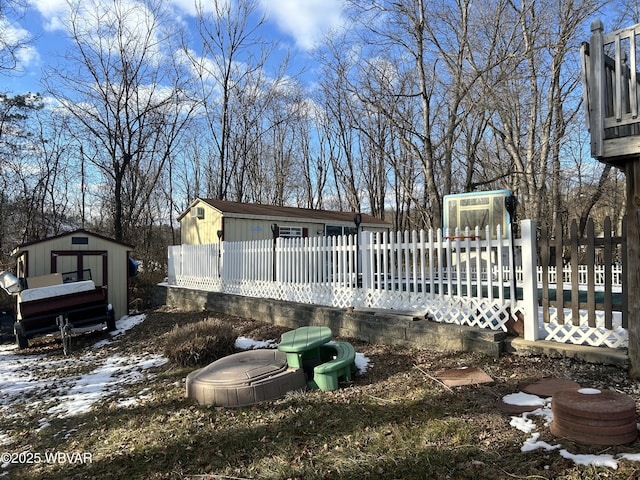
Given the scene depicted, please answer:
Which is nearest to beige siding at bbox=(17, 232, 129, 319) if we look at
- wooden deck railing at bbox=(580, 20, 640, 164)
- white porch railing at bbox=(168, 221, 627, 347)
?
white porch railing at bbox=(168, 221, 627, 347)

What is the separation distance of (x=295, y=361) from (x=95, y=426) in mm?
2052

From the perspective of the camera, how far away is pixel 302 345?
14.1 ft

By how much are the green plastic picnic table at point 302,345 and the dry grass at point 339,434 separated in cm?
42

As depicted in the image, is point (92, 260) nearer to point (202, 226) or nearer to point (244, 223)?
point (202, 226)

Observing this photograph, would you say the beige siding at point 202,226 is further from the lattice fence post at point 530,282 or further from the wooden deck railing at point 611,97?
the wooden deck railing at point 611,97

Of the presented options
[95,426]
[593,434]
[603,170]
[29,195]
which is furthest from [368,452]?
[29,195]

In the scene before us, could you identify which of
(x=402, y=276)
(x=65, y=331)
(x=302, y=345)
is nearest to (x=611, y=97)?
(x=302, y=345)

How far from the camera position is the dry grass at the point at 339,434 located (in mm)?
2643

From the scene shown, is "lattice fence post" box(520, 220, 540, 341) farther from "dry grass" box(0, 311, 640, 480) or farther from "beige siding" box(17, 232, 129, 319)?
"beige siding" box(17, 232, 129, 319)

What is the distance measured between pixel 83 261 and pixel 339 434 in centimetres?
1059

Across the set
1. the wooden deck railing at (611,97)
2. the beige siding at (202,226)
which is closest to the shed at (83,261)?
the beige siding at (202,226)

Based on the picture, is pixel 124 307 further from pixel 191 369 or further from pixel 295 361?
pixel 295 361

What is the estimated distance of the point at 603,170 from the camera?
1738 cm

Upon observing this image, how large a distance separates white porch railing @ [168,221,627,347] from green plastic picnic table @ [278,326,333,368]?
1868mm
